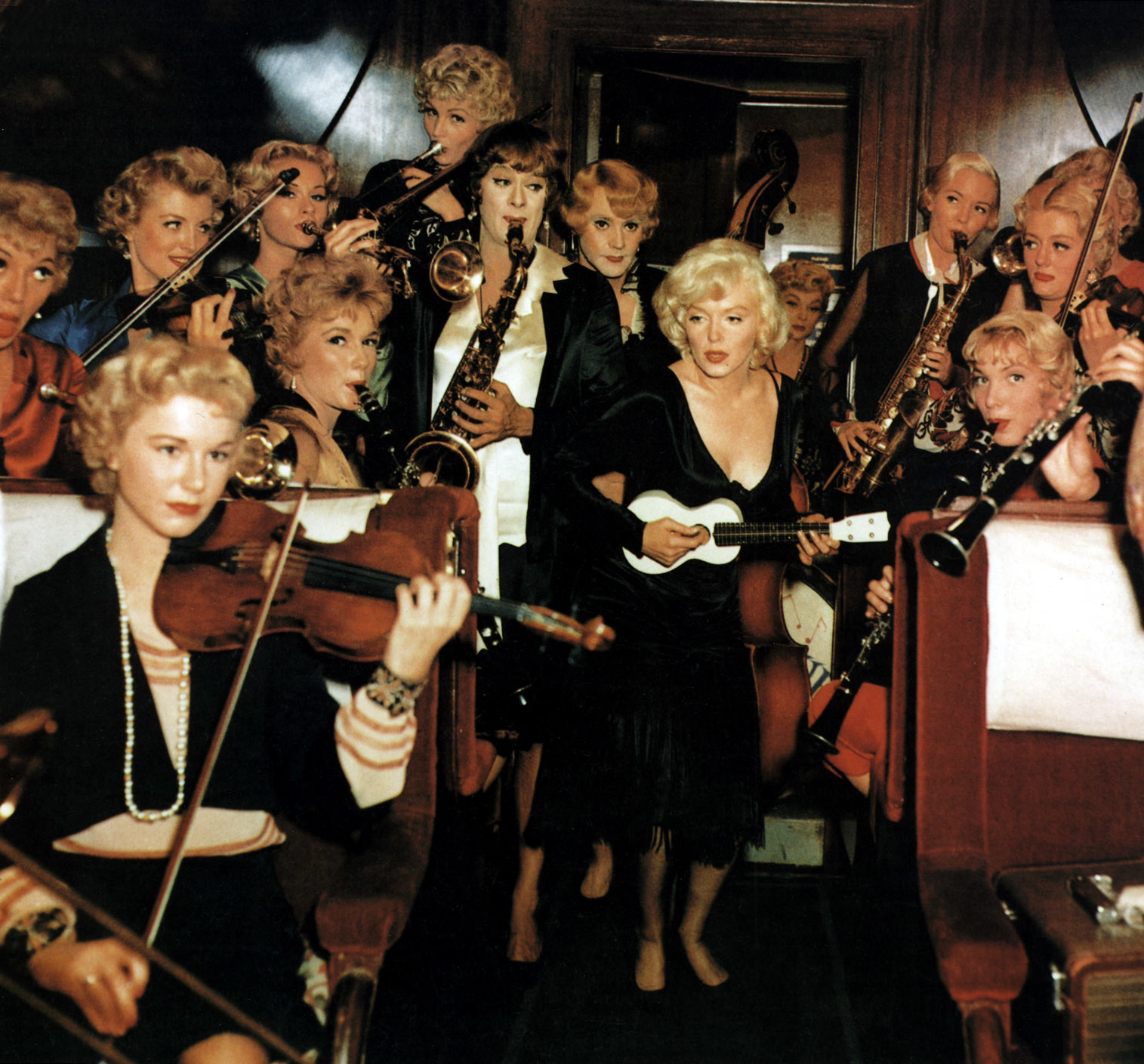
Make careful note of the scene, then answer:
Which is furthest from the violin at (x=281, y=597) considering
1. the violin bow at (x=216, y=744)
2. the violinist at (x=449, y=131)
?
the violinist at (x=449, y=131)

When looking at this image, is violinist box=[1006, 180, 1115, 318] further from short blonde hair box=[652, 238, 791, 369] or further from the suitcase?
the suitcase

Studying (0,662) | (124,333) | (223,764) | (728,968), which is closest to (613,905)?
(728,968)

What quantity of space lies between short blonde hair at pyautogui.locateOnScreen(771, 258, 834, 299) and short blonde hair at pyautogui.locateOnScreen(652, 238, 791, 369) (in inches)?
7.3

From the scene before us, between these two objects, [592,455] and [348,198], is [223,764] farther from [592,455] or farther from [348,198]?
[348,198]

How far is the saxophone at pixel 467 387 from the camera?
2.05m

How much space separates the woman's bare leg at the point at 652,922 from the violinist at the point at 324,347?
0.97 metres

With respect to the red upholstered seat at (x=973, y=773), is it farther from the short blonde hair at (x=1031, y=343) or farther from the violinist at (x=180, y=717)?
the violinist at (x=180, y=717)

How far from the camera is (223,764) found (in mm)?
1543

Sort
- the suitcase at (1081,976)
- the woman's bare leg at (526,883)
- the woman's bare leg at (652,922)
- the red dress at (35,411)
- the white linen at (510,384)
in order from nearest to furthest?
the suitcase at (1081,976) → the red dress at (35,411) → the woman's bare leg at (652,922) → the woman's bare leg at (526,883) → the white linen at (510,384)

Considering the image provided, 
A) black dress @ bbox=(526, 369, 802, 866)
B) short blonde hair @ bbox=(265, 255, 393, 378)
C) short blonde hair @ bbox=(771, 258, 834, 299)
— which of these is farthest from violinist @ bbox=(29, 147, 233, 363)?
short blonde hair @ bbox=(771, 258, 834, 299)

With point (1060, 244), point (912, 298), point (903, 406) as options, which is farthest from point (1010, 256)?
point (903, 406)

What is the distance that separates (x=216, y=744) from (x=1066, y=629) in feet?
4.65

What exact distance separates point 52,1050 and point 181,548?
30.1 inches

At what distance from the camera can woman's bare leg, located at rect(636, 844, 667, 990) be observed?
6.31 ft
